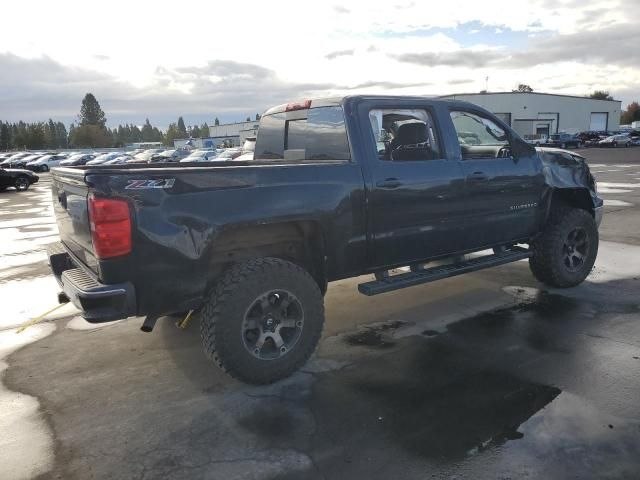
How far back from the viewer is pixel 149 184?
3.27 meters

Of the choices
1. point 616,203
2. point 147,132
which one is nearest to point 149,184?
point 616,203

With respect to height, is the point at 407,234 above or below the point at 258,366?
above

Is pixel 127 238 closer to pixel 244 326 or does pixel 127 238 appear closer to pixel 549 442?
pixel 244 326

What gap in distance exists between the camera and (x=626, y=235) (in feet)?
29.3

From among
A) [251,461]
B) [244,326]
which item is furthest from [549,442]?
[244,326]

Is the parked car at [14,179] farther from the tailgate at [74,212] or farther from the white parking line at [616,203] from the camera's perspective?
the white parking line at [616,203]

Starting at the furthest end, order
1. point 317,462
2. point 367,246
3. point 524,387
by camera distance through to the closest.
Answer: point 367,246 → point 524,387 → point 317,462

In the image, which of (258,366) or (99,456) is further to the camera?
(258,366)

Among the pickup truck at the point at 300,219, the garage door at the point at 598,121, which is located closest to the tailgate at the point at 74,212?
the pickup truck at the point at 300,219

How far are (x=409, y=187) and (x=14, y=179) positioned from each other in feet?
81.1

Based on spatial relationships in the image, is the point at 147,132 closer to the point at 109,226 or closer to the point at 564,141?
the point at 564,141

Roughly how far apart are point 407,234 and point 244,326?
65.6 inches

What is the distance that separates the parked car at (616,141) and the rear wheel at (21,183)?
48755 mm

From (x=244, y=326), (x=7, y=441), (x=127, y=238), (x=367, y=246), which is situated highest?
(x=127, y=238)
